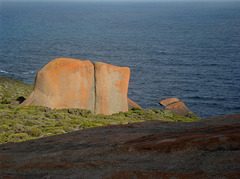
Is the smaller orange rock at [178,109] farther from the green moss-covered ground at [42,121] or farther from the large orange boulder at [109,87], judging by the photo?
the large orange boulder at [109,87]

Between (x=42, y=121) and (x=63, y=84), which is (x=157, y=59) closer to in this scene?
(x=63, y=84)

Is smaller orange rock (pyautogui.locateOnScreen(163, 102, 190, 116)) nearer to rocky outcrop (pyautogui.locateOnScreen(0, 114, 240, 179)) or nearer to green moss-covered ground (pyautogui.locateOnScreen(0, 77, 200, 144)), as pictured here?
green moss-covered ground (pyautogui.locateOnScreen(0, 77, 200, 144))

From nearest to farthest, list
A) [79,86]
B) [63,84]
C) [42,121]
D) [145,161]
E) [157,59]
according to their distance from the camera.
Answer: [145,161], [42,121], [63,84], [79,86], [157,59]

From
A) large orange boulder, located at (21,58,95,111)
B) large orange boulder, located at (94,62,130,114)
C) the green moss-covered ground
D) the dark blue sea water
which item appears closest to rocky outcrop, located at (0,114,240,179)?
the green moss-covered ground

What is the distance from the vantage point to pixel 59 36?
391 ft

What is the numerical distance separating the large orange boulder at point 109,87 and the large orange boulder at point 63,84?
2.78 ft

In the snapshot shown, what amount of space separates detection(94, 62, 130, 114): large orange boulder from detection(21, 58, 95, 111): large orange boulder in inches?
33.4

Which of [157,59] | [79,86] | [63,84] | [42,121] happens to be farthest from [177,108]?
[157,59]

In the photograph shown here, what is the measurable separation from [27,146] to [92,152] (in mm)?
3458

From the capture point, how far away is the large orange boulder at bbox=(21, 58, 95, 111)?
23.7 m

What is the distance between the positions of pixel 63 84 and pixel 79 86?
1322 mm

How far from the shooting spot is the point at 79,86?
2439 centimetres

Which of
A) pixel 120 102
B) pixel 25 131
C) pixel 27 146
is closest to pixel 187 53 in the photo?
pixel 120 102

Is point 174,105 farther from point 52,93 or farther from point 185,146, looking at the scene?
point 185,146
